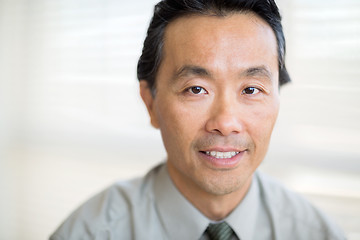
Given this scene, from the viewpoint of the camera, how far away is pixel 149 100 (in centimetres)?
109

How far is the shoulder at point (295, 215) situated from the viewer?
3.68ft

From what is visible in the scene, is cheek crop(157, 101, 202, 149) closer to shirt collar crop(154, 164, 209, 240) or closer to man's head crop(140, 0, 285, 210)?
man's head crop(140, 0, 285, 210)

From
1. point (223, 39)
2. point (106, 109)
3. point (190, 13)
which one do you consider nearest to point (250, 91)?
point (223, 39)

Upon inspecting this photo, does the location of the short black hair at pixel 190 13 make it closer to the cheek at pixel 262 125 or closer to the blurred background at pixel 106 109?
the cheek at pixel 262 125

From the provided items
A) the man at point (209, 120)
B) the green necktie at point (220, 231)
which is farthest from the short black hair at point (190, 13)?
the green necktie at point (220, 231)

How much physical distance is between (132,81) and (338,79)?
41.0 inches

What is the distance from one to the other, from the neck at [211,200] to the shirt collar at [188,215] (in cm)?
2

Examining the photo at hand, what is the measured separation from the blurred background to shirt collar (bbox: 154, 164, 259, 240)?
557 mm

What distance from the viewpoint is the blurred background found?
1.45 metres

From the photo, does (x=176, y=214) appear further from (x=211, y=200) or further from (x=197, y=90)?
(x=197, y=90)

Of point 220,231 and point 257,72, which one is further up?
point 257,72

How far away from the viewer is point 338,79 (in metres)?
1.43

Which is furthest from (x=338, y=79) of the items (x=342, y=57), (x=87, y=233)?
(x=87, y=233)

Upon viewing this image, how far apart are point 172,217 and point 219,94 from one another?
17.9 inches
